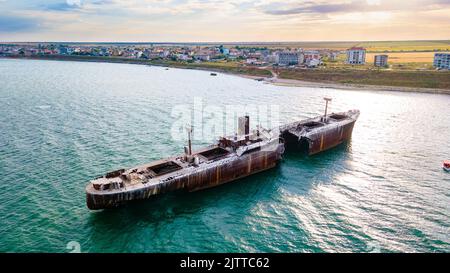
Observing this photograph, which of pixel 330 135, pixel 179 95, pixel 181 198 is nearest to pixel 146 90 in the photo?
pixel 179 95

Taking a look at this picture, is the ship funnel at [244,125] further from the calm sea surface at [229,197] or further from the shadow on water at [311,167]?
the shadow on water at [311,167]

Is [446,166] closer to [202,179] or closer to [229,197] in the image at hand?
[229,197]

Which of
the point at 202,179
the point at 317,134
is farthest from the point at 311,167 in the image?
the point at 202,179

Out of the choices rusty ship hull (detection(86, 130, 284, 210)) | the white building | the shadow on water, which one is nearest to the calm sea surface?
the shadow on water

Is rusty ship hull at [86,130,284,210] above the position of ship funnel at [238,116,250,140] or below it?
below

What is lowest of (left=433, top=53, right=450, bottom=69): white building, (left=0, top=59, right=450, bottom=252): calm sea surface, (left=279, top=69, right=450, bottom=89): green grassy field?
(left=0, top=59, right=450, bottom=252): calm sea surface

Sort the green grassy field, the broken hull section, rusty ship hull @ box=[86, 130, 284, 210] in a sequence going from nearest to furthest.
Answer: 1. the broken hull section
2. rusty ship hull @ box=[86, 130, 284, 210]
3. the green grassy field

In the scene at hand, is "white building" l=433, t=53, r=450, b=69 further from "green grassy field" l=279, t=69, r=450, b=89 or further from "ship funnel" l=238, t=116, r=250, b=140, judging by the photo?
"ship funnel" l=238, t=116, r=250, b=140
